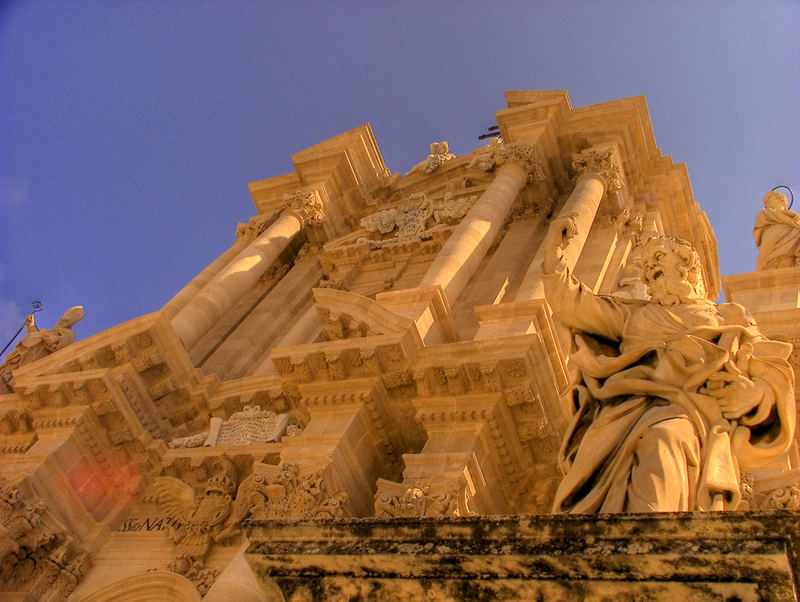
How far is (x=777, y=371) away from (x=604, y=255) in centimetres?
944

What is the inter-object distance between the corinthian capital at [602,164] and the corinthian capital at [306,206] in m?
5.85

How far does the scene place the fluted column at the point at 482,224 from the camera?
46.4 feet

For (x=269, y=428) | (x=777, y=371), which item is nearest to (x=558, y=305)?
(x=777, y=371)

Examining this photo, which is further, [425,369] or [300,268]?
[300,268]

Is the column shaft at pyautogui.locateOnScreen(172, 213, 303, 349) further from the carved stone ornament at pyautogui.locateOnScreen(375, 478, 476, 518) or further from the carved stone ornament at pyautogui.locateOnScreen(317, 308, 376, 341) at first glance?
the carved stone ornament at pyautogui.locateOnScreen(375, 478, 476, 518)

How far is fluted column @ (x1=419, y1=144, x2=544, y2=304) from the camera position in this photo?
14.1m

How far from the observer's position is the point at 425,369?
10727 millimetres

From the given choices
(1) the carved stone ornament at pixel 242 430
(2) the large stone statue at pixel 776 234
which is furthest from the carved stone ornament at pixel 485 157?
(1) the carved stone ornament at pixel 242 430

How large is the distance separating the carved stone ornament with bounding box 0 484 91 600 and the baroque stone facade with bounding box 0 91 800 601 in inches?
1.2

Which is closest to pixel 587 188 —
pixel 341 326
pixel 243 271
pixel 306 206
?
pixel 341 326

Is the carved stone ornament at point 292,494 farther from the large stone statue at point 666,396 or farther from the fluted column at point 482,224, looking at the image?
the fluted column at point 482,224

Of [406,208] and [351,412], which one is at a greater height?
[406,208]

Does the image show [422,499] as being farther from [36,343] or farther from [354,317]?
[36,343]

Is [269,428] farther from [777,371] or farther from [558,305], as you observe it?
[777,371]
